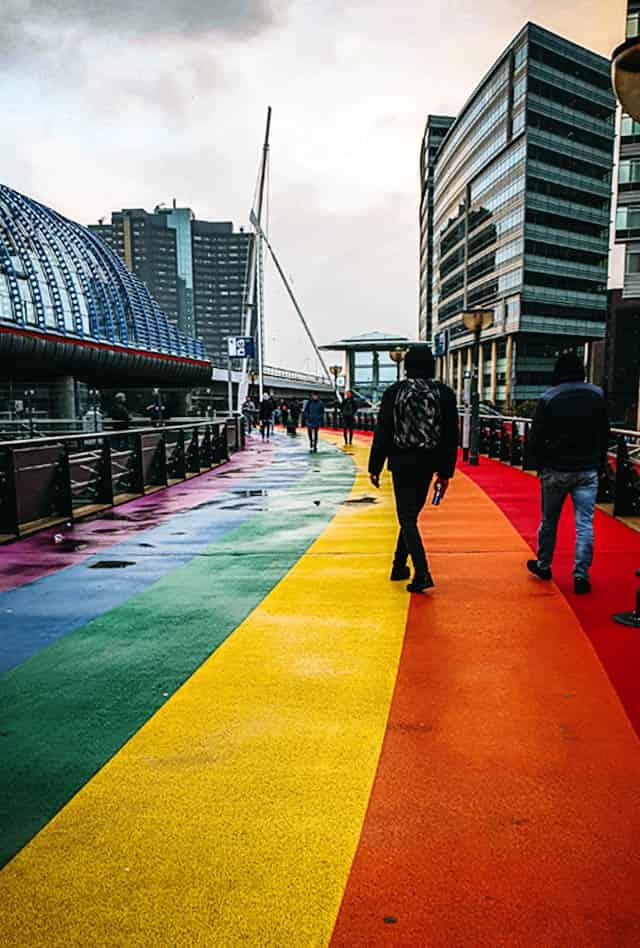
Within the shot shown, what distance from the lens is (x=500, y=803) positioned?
8.36 ft

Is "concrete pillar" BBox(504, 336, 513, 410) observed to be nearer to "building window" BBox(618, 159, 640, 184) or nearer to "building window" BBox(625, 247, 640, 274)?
"building window" BBox(618, 159, 640, 184)

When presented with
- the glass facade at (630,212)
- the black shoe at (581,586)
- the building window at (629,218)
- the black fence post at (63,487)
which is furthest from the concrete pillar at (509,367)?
the black shoe at (581,586)

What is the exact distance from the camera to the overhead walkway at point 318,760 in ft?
6.66

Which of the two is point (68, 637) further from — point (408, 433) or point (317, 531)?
point (317, 531)

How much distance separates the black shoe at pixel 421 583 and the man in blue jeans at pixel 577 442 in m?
1.14

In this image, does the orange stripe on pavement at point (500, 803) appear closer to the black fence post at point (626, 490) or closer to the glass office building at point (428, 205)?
the black fence post at point (626, 490)

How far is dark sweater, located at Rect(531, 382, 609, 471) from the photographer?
5090 millimetres

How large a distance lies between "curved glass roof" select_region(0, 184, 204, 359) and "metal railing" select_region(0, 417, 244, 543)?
26.9m

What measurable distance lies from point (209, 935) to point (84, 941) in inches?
14.6

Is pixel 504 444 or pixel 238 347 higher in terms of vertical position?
pixel 238 347

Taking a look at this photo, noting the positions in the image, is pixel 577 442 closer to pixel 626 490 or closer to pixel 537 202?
pixel 626 490

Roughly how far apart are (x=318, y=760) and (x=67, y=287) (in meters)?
55.3

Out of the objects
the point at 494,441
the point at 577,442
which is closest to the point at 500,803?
the point at 577,442

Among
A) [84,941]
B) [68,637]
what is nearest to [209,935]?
[84,941]
